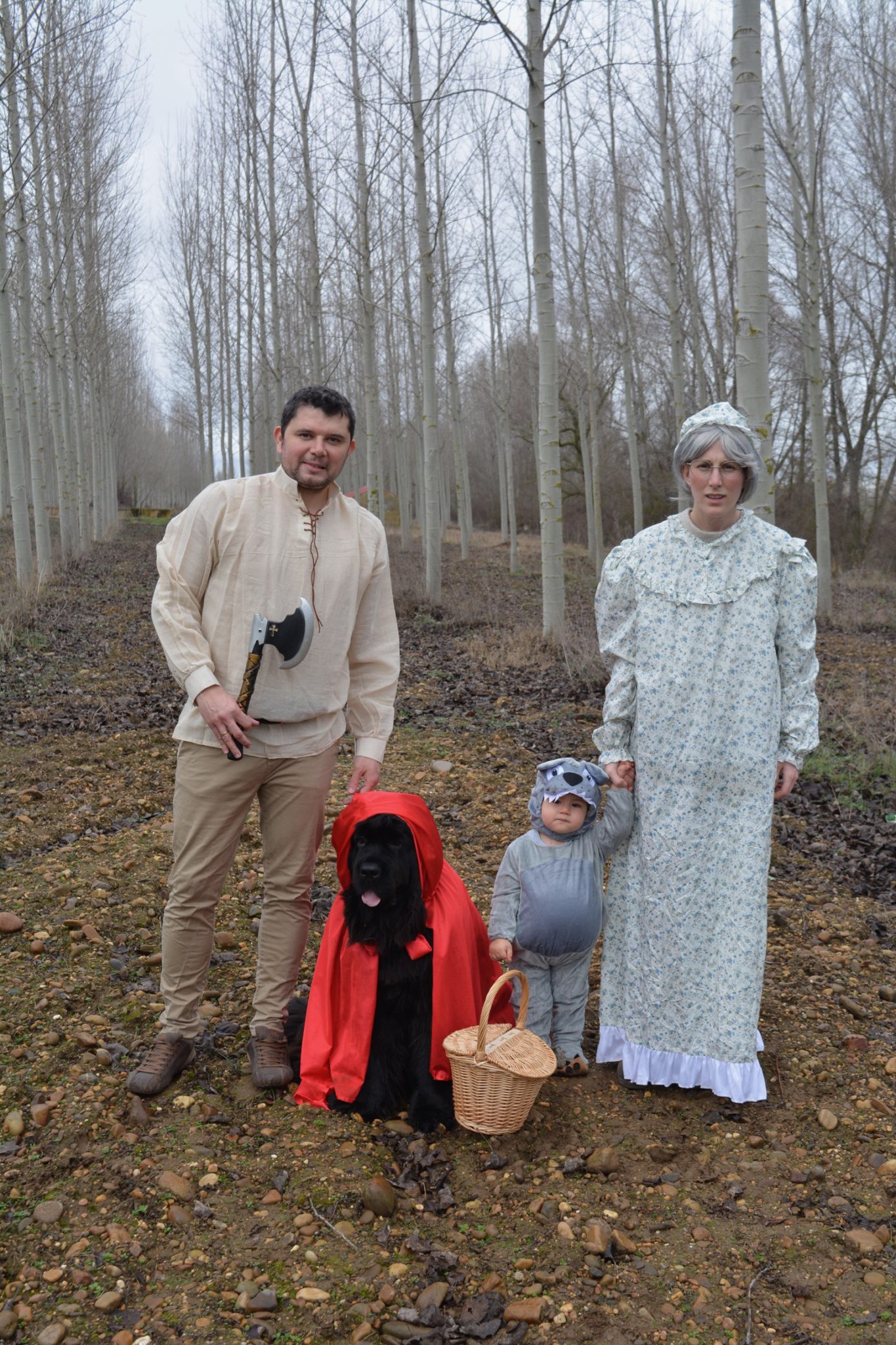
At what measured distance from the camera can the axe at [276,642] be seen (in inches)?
121

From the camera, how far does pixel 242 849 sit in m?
5.52

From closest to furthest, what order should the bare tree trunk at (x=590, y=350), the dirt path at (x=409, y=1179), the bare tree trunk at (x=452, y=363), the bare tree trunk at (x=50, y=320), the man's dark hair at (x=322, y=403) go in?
the dirt path at (x=409, y=1179) < the man's dark hair at (x=322, y=403) < the bare tree trunk at (x=50, y=320) < the bare tree trunk at (x=452, y=363) < the bare tree trunk at (x=590, y=350)

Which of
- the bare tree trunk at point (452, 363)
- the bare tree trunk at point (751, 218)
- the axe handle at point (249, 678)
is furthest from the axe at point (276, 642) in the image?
the bare tree trunk at point (452, 363)

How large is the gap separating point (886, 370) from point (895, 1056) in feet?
68.9

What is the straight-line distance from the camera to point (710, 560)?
3256 millimetres

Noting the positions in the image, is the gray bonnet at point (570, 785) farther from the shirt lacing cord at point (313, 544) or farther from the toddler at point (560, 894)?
the shirt lacing cord at point (313, 544)

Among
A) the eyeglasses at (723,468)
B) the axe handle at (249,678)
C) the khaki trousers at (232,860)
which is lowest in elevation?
the khaki trousers at (232,860)

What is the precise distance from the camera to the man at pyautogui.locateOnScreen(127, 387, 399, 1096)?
3.08 metres

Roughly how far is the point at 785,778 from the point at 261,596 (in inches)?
70.8

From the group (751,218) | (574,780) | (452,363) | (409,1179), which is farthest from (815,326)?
(409,1179)

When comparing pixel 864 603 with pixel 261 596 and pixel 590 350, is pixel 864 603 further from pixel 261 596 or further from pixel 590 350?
pixel 261 596

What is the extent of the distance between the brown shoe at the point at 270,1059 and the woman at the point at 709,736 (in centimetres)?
121

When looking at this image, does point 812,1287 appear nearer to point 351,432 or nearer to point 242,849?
point 351,432

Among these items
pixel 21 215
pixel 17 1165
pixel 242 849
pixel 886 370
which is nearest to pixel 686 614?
pixel 17 1165
